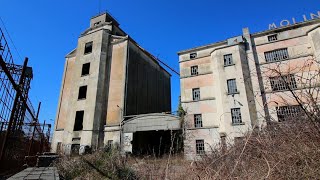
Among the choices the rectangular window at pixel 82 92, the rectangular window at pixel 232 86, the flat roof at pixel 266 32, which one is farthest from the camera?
the rectangular window at pixel 82 92

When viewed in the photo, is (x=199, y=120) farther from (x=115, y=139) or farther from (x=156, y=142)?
(x=115, y=139)

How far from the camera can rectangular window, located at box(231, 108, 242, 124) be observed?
22719mm

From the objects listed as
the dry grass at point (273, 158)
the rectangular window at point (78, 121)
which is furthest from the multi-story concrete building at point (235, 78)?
the dry grass at point (273, 158)

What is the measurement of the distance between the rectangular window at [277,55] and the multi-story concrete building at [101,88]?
17.0 meters

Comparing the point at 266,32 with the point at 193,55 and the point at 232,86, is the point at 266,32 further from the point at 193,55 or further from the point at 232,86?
the point at 193,55

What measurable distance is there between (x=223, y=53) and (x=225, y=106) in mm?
6359

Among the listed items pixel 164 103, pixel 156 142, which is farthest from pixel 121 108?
pixel 164 103

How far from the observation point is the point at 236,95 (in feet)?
76.7

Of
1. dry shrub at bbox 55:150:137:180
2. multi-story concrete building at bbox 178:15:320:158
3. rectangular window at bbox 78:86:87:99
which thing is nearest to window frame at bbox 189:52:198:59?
multi-story concrete building at bbox 178:15:320:158

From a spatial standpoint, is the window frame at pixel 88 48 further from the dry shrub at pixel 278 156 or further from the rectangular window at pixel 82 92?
the dry shrub at pixel 278 156

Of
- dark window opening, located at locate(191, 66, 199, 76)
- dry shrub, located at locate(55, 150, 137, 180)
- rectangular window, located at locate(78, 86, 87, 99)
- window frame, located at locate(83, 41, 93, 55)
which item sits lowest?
dry shrub, located at locate(55, 150, 137, 180)

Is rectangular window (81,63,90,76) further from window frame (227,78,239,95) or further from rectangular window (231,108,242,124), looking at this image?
rectangular window (231,108,242,124)

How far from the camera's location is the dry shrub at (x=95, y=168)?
9.35 m

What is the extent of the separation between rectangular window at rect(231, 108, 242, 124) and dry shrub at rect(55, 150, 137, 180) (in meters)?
15.3
